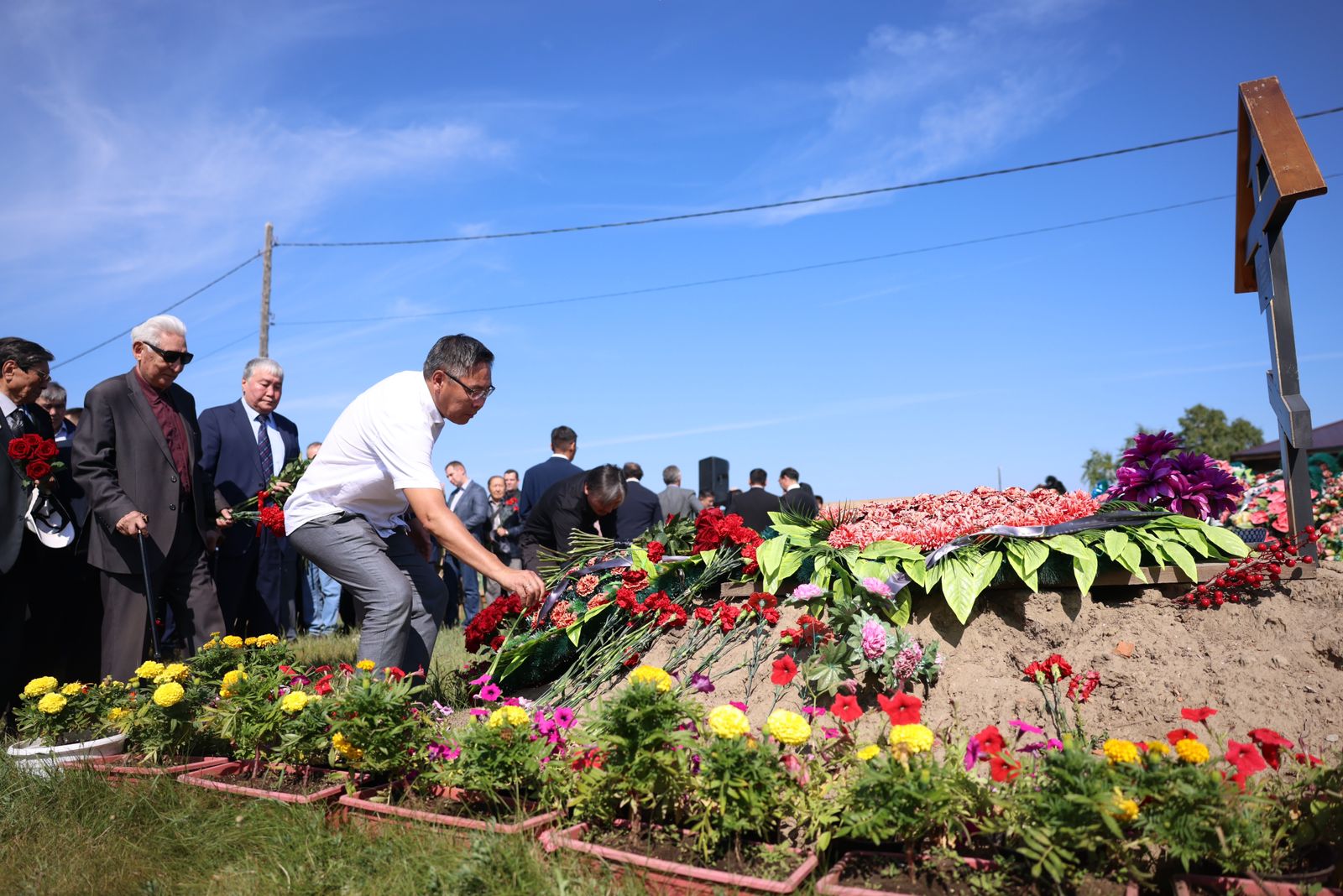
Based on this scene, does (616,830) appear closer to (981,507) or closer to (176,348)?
(981,507)

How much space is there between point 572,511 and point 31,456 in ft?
9.19

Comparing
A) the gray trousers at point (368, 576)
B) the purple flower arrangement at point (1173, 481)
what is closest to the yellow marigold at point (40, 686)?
the gray trousers at point (368, 576)

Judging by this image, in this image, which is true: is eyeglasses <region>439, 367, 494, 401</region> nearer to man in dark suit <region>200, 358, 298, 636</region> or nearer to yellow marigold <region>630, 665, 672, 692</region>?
yellow marigold <region>630, 665, 672, 692</region>

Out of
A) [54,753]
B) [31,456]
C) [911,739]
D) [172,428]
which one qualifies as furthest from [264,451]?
[911,739]

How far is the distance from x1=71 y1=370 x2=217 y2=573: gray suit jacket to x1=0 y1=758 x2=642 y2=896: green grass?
1539mm

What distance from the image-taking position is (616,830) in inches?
104

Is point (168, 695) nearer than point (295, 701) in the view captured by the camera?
No

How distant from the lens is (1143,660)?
346 cm

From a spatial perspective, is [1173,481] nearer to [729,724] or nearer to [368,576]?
[729,724]

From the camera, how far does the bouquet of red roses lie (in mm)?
4680

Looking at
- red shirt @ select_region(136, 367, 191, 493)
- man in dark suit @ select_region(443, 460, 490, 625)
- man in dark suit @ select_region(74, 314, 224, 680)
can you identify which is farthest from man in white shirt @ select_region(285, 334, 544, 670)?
man in dark suit @ select_region(443, 460, 490, 625)

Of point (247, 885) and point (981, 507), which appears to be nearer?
point (247, 885)

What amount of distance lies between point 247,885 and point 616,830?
3.24 ft

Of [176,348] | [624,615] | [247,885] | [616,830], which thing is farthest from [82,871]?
[176,348]
